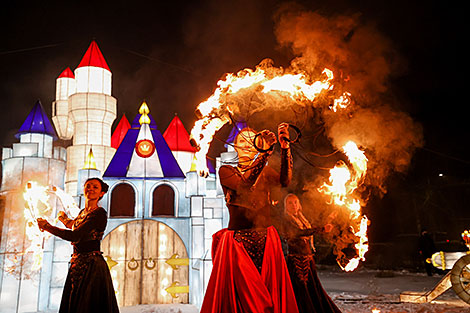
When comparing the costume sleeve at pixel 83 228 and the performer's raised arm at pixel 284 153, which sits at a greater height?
the performer's raised arm at pixel 284 153

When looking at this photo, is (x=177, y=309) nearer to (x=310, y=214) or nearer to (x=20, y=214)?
(x=20, y=214)

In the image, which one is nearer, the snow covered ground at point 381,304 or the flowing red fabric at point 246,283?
the flowing red fabric at point 246,283

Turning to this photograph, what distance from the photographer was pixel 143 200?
10.8 metres

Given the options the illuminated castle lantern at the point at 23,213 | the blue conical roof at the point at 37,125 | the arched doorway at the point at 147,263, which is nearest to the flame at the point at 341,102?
the arched doorway at the point at 147,263

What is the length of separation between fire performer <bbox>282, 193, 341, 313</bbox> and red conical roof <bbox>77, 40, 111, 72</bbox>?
885 centimetres

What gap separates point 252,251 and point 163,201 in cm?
770

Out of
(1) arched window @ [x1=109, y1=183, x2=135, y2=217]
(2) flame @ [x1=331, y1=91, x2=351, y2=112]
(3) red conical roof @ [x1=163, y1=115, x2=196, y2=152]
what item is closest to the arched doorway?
(1) arched window @ [x1=109, y1=183, x2=135, y2=217]

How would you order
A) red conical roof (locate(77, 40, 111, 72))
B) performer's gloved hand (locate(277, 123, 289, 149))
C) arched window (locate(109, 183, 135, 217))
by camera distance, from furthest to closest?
red conical roof (locate(77, 40, 111, 72))
arched window (locate(109, 183, 135, 217))
performer's gloved hand (locate(277, 123, 289, 149))

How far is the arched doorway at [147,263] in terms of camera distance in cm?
1013

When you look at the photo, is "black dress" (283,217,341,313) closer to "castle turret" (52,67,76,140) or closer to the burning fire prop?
the burning fire prop

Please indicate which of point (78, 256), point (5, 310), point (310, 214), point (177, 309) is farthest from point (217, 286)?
point (310, 214)

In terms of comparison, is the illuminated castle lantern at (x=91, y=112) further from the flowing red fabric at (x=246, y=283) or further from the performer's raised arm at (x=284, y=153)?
the performer's raised arm at (x=284, y=153)

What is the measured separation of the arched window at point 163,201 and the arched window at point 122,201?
63 centimetres

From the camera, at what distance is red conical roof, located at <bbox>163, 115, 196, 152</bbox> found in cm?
1422
